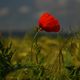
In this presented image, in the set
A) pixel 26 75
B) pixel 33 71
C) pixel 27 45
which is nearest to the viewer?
pixel 33 71

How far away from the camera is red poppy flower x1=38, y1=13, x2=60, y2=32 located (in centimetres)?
178

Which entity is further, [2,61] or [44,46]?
[44,46]

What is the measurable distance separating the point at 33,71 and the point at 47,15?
0.27 m

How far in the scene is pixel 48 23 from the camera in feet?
5.95

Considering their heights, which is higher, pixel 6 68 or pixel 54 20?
pixel 54 20

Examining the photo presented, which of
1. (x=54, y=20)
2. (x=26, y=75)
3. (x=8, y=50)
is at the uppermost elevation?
(x=54, y=20)

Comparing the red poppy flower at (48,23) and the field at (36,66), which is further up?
the red poppy flower at (48,23)

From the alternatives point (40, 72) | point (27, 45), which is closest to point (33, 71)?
point (40, 72)

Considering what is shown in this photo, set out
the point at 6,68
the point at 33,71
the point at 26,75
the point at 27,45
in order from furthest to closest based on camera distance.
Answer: the point at 27,45 < the point at 26,75 < the point at 33,71 < the point at 6,68

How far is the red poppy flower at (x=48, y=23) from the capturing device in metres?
1.78

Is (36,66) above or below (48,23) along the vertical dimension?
below

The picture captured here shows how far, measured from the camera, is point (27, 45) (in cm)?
281

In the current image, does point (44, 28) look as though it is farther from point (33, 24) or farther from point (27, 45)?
point (27, 45)

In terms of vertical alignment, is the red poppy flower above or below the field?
above
